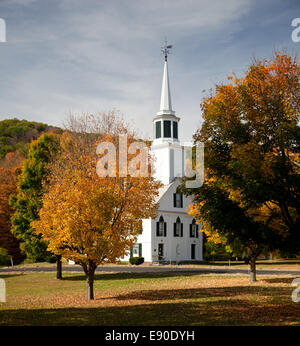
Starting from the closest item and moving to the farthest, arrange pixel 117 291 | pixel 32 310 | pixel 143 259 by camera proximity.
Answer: pixel 32 310
pixel 117 291
pixel 143 259

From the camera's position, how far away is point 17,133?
75188 mm

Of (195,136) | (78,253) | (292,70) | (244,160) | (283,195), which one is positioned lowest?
(78,253)

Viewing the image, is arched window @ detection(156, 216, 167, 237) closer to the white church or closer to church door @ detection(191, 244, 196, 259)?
the white church

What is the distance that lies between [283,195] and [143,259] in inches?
1252

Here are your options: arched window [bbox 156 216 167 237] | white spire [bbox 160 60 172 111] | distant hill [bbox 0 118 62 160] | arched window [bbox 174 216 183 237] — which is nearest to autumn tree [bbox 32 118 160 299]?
arched window [bbox 156 216 167 237]

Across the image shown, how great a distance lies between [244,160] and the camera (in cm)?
1108

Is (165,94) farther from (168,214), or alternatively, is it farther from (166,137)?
(168,214)

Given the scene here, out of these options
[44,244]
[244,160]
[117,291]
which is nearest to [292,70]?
[244,160]

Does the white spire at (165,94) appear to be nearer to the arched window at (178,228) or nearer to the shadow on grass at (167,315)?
the arched window at (178,228)

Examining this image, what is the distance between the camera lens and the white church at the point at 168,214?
143 feet

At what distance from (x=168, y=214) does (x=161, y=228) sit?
178cm

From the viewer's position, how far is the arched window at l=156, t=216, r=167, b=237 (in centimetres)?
4372
